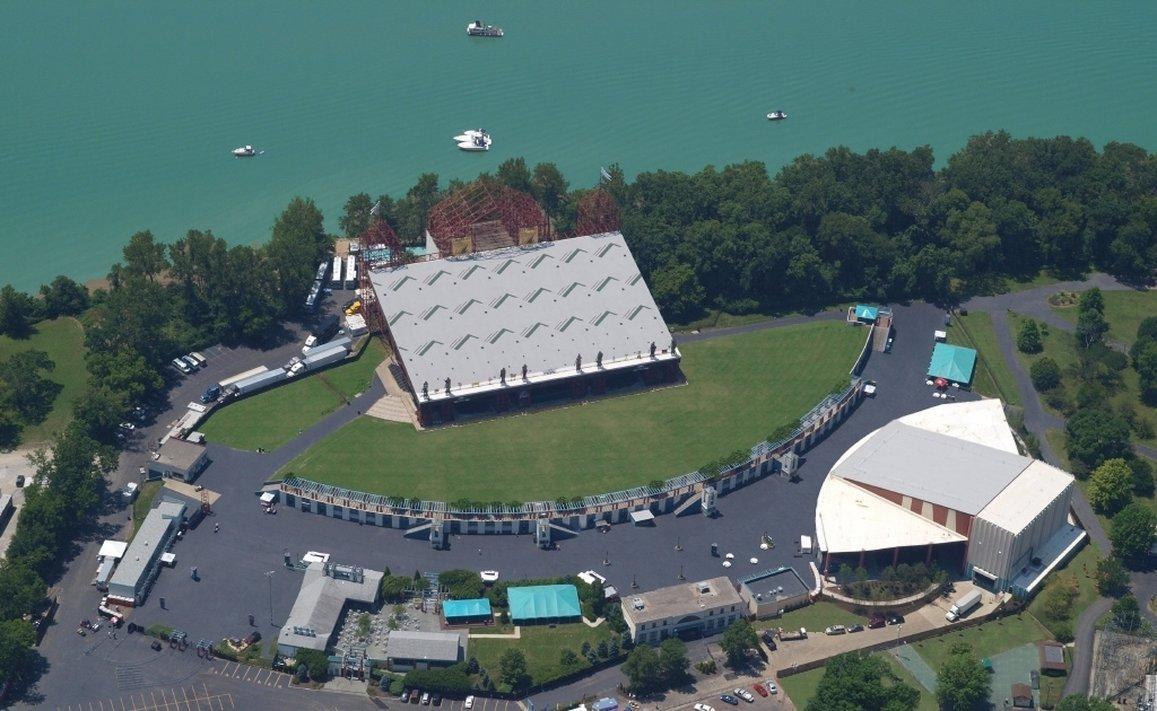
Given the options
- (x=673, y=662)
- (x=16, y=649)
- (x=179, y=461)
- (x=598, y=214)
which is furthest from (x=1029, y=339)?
(x=16, y=649)

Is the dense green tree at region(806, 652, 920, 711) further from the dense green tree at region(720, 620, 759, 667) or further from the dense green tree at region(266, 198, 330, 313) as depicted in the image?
the dense green tree at region(266, 198, 330, 313)

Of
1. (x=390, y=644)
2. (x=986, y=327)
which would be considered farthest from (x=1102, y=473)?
(x=390, y=644)

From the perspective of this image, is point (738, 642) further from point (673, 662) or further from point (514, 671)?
point (514, 671)

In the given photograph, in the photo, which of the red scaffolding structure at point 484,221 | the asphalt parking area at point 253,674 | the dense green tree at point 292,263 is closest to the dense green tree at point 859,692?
the asphalt parking area at point 253,674

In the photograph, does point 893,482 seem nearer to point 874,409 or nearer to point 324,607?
point 874,409

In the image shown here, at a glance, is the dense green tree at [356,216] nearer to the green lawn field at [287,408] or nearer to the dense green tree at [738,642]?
the green lawn field at [287,408]
